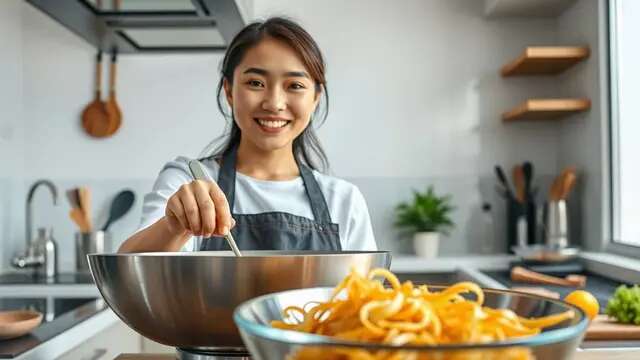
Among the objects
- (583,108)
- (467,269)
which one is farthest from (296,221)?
(583,108)

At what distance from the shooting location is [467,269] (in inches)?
102

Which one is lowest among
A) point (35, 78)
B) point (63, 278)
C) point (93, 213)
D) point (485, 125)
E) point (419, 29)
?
point (63, 278)

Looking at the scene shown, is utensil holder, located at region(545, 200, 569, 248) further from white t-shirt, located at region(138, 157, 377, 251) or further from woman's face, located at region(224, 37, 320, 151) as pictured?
woman's face, located at region(224, 37, 320, 151)

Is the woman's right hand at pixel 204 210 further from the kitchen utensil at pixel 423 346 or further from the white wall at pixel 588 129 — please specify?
the white wall at pixel 588 129

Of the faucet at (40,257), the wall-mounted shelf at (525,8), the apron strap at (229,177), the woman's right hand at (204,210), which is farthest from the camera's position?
the wall-mounted shelf at (525,8)

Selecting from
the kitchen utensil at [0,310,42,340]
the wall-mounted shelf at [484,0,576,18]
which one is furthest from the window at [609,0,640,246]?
the kitchen utensil at [0,310,42,340]

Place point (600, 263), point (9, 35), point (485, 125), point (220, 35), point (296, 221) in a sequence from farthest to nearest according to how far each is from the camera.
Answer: point (485, 125)
point (9, 35)
point (220, 35)
point (600, 263)
point (296, 221)

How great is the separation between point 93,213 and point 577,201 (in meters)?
2.10

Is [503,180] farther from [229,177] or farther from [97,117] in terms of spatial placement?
[229,177]

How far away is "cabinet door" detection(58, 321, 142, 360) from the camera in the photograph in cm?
163

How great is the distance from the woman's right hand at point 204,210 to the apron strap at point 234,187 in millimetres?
600

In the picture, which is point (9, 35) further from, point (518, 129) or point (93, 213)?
point (518, 129)

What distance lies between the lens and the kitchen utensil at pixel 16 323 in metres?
1.36

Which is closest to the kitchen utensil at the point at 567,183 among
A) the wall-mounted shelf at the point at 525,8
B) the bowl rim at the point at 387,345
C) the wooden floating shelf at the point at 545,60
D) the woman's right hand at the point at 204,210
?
the wooden floating shelf at the point at 545,60
